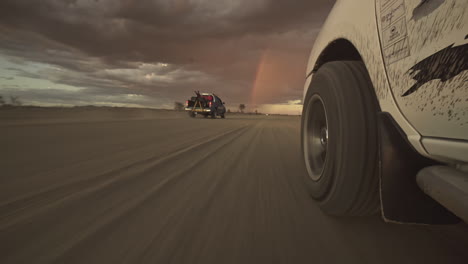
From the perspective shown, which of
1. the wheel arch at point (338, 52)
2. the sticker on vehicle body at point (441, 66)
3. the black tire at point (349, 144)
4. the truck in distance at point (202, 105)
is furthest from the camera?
the truck in distance at point (202, 105)

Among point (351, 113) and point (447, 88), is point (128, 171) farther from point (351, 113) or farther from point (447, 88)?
point (447, 88)

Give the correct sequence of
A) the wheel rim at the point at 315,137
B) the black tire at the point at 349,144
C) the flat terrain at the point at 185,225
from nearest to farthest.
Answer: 1. the flat terrain at the point at 185,225
2. the black tire at the point at 349,144
3. the wheel rim at the point at 315,137

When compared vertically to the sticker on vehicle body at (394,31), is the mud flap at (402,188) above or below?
below

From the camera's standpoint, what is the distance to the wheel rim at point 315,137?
1.95 meters

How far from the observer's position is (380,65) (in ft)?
3.73

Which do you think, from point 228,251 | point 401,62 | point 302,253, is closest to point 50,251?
point 228,251

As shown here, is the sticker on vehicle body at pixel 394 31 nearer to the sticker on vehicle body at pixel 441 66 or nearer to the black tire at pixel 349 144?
the sticker on vehicle body at pixel 441 66

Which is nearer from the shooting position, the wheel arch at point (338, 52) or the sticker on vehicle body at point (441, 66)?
the sticker on vehicle body at point (441, 66)

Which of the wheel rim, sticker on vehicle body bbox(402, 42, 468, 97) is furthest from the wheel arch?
sticker on vehicle body bbox(402, 42, 468, 97)

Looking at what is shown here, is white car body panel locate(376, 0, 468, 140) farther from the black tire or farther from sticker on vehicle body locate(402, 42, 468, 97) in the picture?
the black tire

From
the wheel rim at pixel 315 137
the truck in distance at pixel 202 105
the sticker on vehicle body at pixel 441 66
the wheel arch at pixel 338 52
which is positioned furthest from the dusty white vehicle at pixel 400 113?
the truck in distance at pixel 202 105

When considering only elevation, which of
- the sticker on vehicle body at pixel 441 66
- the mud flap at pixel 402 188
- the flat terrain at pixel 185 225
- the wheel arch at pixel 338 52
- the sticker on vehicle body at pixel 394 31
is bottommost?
the flat terrain at pixel 185 225

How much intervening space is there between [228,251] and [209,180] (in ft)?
3.80

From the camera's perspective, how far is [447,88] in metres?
0.79
